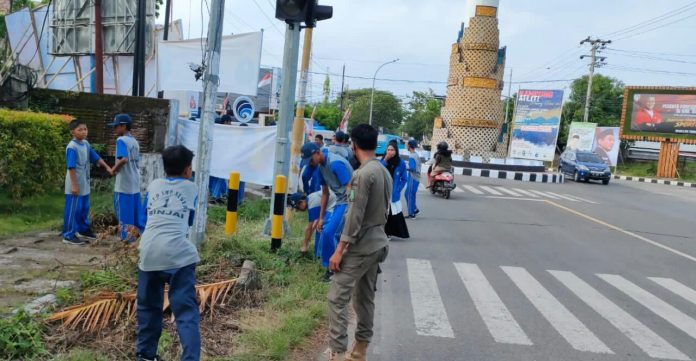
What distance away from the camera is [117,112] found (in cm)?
1017

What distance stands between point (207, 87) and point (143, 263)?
289cm

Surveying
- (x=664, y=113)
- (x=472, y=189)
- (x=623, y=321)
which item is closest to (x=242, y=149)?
(x=623, y=321)

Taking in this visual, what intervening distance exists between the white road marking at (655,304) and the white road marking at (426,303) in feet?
7.33

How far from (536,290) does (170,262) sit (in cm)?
459

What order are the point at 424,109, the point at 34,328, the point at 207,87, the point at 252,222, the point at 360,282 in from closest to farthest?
the point at 34,328 < the point at 360,282 < the point at 207,87 < the point at 252,222 < the point at 424,109

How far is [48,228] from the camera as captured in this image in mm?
8031

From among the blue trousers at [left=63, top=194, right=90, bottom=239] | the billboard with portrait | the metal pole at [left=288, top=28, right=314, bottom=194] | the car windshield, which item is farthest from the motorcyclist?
the billboard with portrait

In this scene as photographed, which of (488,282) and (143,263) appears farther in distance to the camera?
(488,282)

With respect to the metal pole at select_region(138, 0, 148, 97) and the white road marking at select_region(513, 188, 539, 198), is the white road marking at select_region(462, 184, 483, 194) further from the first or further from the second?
the metal pole at select_region(138, 0, 148, 97)

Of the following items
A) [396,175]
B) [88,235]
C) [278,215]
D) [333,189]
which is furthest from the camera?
[396,175]

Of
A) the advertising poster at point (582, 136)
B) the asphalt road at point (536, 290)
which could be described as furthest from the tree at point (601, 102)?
the asphalt road at point (536, 290)

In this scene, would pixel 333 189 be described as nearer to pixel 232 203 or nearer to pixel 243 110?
pixel 232 203

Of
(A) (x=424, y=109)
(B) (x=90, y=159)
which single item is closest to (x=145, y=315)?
(B) (x=90, y=159)

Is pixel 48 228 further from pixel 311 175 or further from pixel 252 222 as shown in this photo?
pixel 311 175
